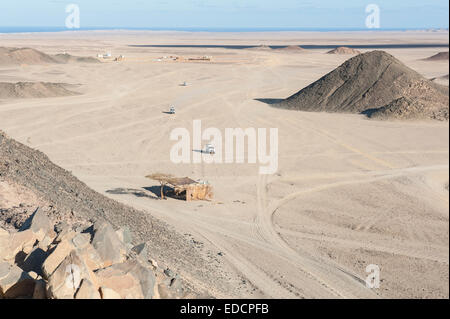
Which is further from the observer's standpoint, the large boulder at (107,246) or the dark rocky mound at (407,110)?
the dark rocky mound at (407,110)

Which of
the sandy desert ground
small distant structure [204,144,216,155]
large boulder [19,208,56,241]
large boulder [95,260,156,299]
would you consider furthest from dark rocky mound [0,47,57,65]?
large boulder [95,260,156,299]

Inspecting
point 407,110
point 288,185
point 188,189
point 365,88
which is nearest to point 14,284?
point 188,189

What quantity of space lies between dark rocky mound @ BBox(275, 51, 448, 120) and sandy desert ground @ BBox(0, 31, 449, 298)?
2402mm

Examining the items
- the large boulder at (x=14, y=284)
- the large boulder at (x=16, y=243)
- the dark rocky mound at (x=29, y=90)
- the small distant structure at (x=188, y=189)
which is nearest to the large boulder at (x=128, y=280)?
the large boulder at (x=14, y=284)

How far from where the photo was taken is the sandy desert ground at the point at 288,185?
1523cm

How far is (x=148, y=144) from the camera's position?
1356 inches

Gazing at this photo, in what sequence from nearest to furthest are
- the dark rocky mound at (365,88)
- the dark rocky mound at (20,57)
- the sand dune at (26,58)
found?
the dark rocky mound at (365,88) → the dark rocky mound at (20,57) → the sand dune at (26,58)

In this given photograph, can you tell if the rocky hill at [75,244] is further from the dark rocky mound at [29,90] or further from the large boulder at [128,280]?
the dark rocky mound at [29,90]

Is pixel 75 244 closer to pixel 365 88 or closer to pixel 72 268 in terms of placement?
pixel 72 268

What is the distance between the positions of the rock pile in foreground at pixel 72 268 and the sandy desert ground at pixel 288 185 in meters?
4.19

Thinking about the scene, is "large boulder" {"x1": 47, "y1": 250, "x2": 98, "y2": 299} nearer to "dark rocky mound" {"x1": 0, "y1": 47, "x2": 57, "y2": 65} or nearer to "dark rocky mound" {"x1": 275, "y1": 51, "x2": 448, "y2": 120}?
"dark rocky mound" {"x1": 275, "y1": 51, "x2": 448, "y2": 120}

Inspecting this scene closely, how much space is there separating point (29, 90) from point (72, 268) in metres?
48.8

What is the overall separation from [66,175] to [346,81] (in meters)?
34.0
